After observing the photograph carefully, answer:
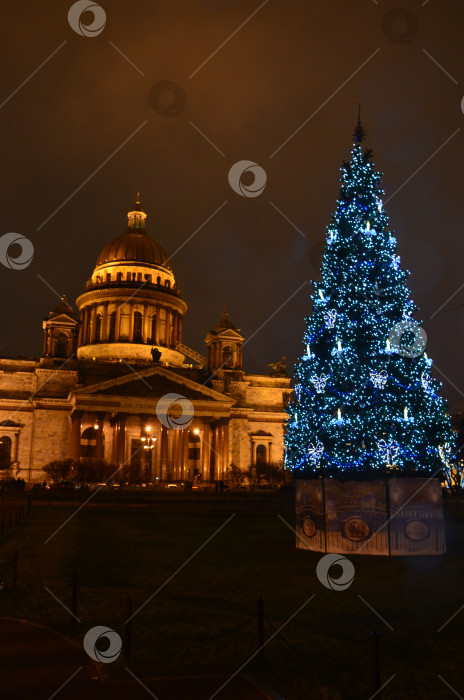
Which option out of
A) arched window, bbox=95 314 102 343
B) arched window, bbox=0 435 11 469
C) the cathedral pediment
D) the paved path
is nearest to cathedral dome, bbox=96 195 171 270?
arched window, bbox=95 314 102 343

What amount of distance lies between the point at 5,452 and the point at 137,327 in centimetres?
2497

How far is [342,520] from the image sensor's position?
21.5 m

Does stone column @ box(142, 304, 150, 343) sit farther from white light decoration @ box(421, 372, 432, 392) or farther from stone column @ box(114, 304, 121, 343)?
white light decoration @ box(421, 372, 432, 392)

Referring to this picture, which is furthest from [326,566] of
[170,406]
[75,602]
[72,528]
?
[170,406]

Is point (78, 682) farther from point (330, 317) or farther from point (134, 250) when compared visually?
point (134, 250)

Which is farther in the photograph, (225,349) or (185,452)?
(225,349)

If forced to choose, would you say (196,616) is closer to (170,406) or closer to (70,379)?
(170,406)

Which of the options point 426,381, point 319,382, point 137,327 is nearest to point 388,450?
point 426,381

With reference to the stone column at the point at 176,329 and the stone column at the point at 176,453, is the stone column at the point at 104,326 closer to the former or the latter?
the stone column at the point at 176,329

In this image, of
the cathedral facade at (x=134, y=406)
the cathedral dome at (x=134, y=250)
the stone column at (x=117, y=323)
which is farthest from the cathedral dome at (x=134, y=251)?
the stone column at (x=117, y=323)

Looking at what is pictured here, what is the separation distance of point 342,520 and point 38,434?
186 ft

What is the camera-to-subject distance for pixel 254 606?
13.4 m

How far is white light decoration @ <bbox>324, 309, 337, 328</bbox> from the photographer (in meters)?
23.2

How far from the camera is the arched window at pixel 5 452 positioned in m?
70.4
